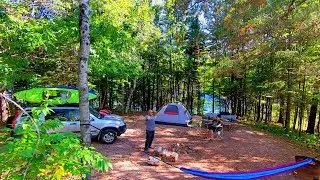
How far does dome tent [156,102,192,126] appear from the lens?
50.2ft

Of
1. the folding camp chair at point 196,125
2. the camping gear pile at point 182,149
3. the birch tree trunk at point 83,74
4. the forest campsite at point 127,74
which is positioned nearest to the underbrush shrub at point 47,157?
the forest campsite at point 127,74

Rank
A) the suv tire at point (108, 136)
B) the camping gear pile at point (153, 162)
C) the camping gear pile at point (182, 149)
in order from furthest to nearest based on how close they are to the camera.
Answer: the suv tire at point (108, 136) < the camping gear pile at point (182, 149) < the camping gear pile at point (153, 162)

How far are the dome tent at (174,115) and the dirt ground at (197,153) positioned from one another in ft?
4.32

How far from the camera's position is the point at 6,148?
3131 millimetres

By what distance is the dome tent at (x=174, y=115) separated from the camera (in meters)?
15.3

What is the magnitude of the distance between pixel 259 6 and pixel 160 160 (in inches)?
299

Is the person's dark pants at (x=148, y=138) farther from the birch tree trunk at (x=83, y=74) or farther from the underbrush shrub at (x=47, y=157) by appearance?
the underbrush shrub at (x=47, y=157)

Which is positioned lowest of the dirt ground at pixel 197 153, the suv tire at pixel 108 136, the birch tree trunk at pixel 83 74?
the dirt ground at pixel 197 153

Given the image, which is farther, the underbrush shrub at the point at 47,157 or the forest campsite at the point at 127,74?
the forest campsite at the point at 127,74

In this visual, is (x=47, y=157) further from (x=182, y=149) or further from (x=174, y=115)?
(x=174, y=115)

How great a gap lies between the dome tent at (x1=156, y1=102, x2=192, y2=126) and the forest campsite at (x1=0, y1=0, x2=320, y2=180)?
5cm

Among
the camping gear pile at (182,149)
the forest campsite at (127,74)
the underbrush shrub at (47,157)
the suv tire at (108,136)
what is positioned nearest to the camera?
the underbrush shrub at (47,157)

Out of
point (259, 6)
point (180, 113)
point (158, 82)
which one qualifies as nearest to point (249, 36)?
point (259, 6)

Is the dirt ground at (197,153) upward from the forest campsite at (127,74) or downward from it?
downward
